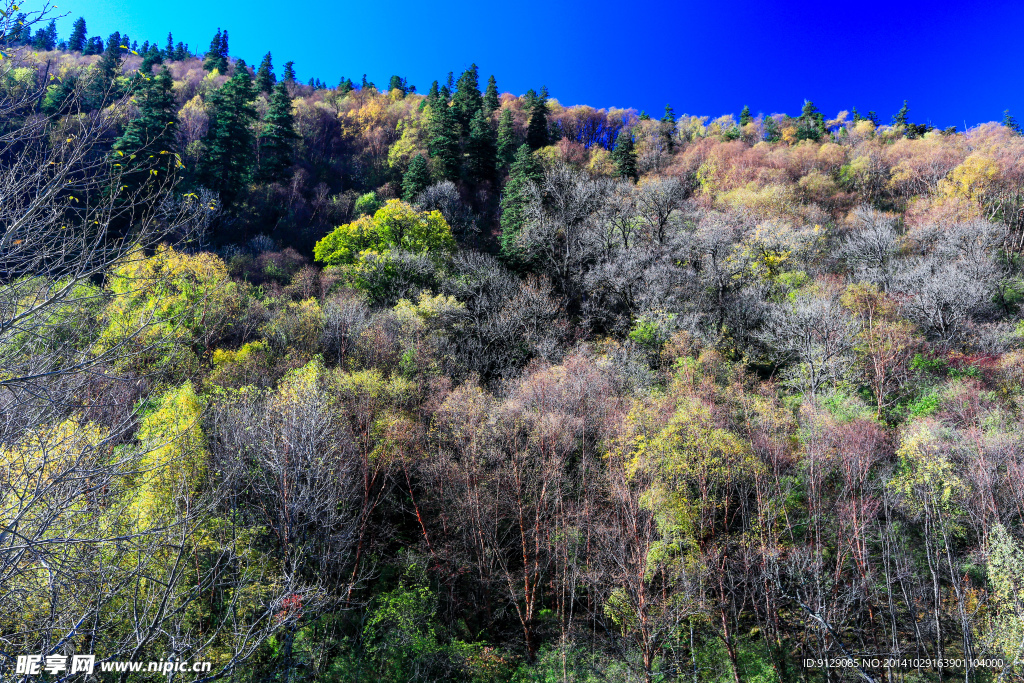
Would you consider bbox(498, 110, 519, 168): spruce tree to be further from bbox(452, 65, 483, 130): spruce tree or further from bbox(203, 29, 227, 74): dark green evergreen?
bbox(203, 29, 227, 74): dark green evergreen

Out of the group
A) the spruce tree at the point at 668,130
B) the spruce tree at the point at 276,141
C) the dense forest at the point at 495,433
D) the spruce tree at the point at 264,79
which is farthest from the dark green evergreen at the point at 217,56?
the spruce tree at the point at 668,130

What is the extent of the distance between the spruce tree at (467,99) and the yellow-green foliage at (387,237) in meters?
18.3

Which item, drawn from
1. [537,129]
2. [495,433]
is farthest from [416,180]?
[495,433]

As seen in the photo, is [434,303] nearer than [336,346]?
No

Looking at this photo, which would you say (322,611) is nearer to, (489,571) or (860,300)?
(489,571)

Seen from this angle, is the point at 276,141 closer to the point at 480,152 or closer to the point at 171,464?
the point at 480,152

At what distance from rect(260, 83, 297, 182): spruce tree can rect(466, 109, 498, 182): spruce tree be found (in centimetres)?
1533

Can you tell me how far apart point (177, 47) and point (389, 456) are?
69056mm

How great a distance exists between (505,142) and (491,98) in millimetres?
12114

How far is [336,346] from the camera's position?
898 inches

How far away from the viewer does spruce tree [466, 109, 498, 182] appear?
43.0 metres

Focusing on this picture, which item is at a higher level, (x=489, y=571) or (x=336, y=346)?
(x=336, y=346)

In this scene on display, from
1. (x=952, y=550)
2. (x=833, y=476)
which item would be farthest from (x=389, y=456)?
(x=952, y=550)

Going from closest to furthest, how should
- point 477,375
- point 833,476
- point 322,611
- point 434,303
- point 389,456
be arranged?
point 322,611 < point 833,476 < point 389,456 < point 477,375 < point 434,303
